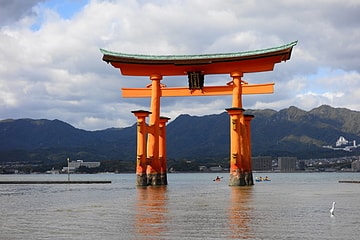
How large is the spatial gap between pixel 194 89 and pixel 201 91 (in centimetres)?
58

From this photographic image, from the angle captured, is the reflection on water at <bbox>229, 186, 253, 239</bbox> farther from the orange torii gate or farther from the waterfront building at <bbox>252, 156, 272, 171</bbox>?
the waterfront building at <bbox>252, 156, 272, 171</bbox>

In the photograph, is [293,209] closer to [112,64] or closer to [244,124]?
[244,124]

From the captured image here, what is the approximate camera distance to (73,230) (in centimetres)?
1438

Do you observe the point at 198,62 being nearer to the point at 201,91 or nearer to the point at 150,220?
the point at 201,91

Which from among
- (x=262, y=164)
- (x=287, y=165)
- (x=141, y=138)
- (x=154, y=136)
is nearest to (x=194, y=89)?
(x=154, y=136)

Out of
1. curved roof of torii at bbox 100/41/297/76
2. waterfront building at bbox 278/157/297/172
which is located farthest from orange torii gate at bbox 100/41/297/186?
waterfront building at bbox 278/157/297/172

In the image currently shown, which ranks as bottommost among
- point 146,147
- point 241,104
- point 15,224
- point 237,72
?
point 15,224

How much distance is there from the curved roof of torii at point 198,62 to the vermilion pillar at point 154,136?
1.07 m

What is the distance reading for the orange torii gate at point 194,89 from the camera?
37.0 m

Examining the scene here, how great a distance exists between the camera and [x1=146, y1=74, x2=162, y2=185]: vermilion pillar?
38.9m

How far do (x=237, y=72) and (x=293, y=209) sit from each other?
19256 mm

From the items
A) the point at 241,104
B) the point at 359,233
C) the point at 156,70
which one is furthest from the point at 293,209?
the point at 156,70

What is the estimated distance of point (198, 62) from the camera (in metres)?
38.5

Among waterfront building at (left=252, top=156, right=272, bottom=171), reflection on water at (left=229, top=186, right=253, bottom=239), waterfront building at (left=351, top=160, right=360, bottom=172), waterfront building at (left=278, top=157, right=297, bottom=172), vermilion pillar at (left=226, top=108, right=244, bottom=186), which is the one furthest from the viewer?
waterfront building at (left=278, top=157, right=297, bottom=172)
